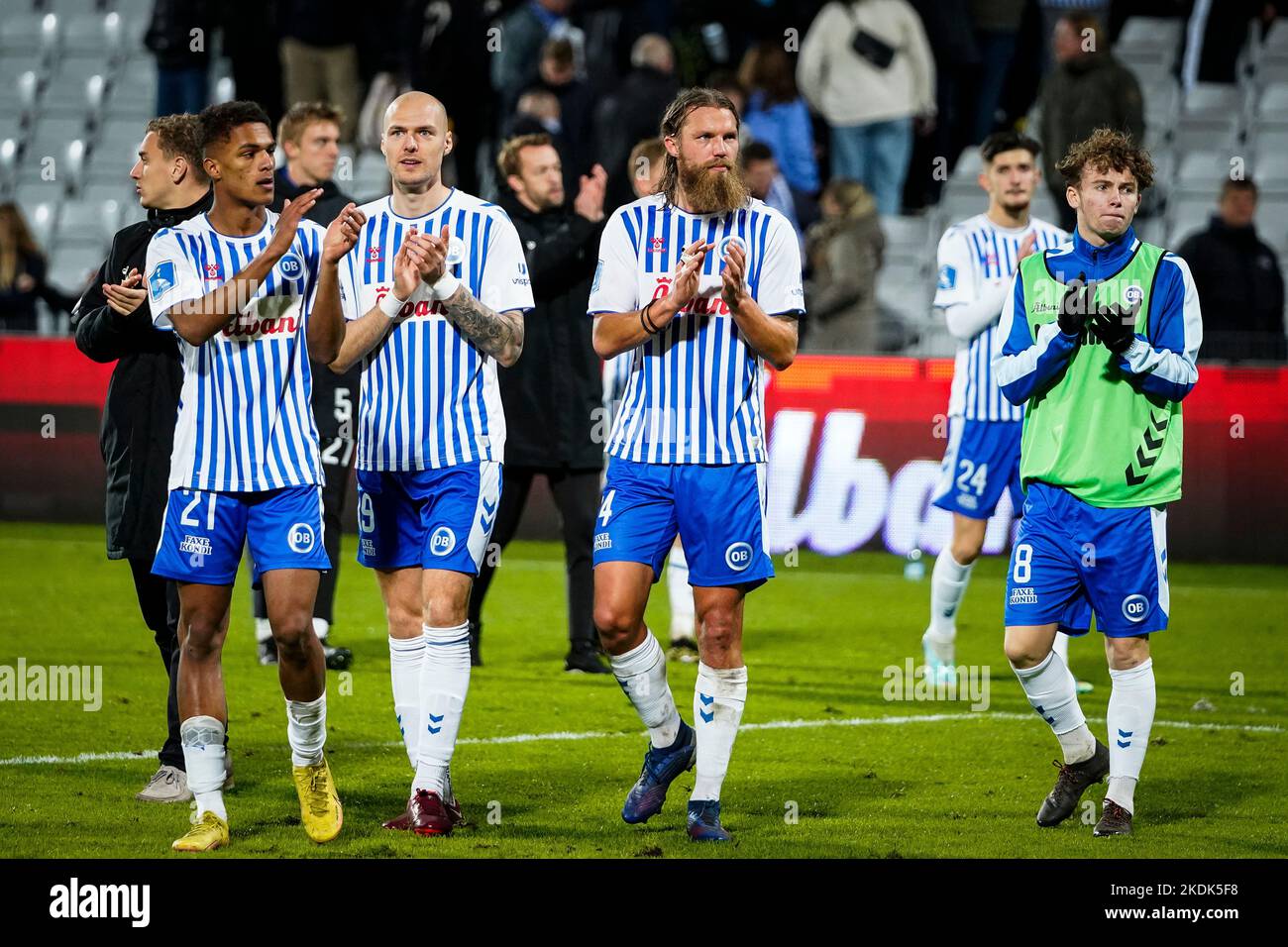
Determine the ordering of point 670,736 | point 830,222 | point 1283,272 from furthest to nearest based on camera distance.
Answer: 1. point 1283,272
2. point 830,222
3. point 670,736

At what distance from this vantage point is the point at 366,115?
667 inches

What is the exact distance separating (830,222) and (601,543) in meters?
8.49

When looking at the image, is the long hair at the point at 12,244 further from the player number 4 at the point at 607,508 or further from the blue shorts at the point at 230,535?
the player number 4 at the point at 607,508

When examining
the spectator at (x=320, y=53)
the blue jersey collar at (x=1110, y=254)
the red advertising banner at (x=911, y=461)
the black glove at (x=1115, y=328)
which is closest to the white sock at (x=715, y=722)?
the black glove at (x=1115, y=328)

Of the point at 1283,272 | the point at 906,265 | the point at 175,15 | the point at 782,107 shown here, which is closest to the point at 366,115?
the point at 175,15

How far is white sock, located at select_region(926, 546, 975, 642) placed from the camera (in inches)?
365

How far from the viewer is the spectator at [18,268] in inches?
604

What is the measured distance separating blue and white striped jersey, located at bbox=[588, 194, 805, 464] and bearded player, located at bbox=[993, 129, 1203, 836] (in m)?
0.89

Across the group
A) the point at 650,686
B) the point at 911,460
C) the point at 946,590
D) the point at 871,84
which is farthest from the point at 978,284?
the point at 871,84

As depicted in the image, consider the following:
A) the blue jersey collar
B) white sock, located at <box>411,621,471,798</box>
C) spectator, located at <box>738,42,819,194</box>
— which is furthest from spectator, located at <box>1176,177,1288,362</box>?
white sock, located at <box>411,621,471,798</box>

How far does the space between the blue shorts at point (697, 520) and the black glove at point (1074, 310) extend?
3.59 feet

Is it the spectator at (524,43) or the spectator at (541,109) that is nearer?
the spectator at (541,109)
